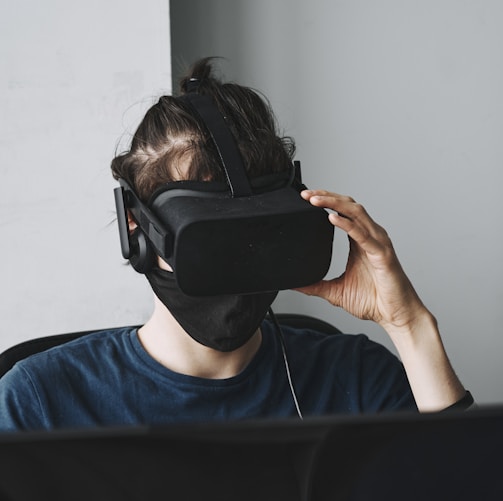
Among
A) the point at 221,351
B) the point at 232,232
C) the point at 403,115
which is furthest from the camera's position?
the point at 403,115

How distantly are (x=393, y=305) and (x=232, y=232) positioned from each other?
1.42ft

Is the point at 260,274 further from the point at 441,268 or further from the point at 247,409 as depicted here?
the point at 441,268

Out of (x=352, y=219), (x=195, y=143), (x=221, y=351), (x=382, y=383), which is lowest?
(x=382, y=383)

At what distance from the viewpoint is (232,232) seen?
1.00m

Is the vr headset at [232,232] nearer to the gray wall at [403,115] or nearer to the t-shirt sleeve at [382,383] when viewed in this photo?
the t-shirt sleeve at [382,383]

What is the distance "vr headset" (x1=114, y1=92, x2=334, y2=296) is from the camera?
1.01m

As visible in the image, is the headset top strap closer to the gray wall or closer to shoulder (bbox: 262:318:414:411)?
shoulder (bbox: 262:318:414:411)

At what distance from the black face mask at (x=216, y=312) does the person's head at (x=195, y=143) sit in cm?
15

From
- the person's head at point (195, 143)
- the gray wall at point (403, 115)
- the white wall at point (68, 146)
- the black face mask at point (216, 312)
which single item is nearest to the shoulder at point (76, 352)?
the black face mask at point (216, 312)

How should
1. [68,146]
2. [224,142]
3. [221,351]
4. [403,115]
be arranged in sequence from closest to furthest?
1. [224,142]
2. [221,351]
3. [68,146]
4. [403,115]

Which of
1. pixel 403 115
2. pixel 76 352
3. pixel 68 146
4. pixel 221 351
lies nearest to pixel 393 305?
pixel 221 351

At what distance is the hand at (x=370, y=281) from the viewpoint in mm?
1249

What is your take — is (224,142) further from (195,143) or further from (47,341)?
(47,341)

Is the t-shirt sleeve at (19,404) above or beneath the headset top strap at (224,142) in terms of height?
beneath
